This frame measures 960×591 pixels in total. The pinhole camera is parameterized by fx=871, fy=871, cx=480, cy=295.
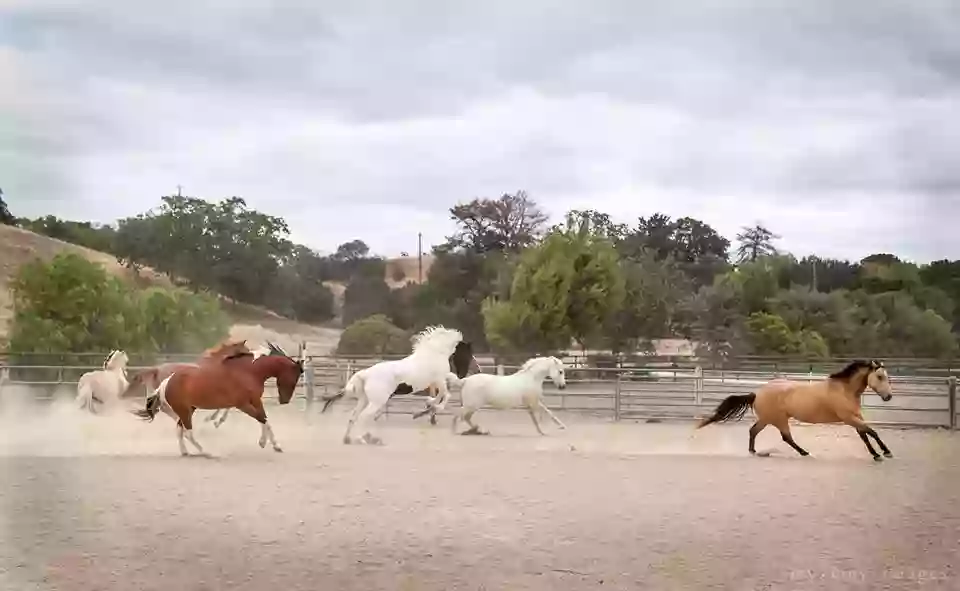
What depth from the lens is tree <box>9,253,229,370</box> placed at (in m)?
4.30

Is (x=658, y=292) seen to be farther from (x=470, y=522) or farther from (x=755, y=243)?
(x=470, y=522)

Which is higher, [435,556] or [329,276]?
[329,276]

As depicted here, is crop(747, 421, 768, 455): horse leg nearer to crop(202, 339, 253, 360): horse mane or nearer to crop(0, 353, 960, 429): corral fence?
crop(0, 353, 960, 429): corral fence

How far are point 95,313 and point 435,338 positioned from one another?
291cm

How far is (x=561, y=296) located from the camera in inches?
390

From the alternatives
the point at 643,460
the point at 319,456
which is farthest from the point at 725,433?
the point at 319,456

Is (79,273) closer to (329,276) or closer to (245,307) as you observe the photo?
(245,307)

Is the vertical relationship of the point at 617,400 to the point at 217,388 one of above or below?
below

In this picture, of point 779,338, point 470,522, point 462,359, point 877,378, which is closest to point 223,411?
point 462,359

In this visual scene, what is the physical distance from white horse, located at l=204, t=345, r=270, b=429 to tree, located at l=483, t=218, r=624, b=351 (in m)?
2.58

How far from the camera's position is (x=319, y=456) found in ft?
17.9

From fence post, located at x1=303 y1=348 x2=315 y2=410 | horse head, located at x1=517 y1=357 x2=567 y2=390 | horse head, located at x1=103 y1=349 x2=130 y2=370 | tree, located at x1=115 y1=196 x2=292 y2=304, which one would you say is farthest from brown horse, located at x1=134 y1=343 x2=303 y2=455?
horse head, located at x1=517 y1=357 x2=567 y2=390

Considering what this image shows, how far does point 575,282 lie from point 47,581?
24.1ft

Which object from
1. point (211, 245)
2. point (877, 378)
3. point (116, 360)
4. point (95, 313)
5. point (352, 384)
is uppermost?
point (211, 245)
